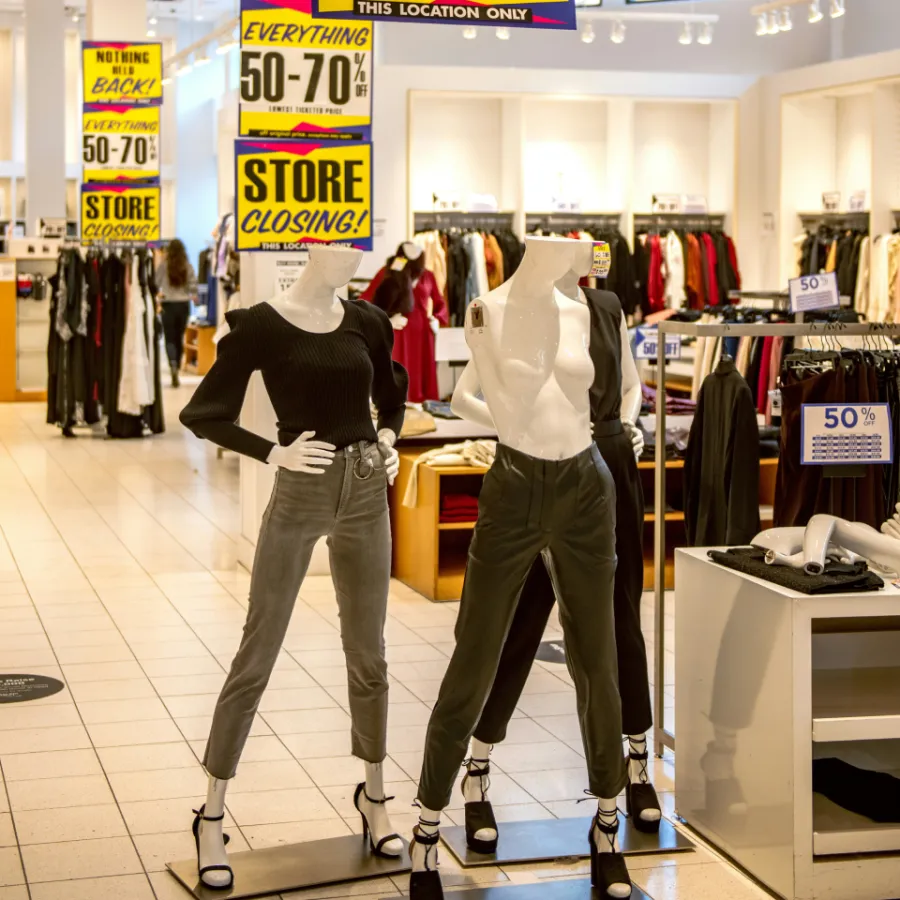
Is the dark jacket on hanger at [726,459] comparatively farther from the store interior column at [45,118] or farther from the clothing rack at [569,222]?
the store interior column at [45,118]

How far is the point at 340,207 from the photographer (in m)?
6.80

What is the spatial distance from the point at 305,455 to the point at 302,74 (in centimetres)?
381

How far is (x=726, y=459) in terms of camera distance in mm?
4434

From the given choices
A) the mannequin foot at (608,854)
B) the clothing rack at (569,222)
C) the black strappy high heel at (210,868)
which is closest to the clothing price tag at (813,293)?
the mannequin foot at (608,854)

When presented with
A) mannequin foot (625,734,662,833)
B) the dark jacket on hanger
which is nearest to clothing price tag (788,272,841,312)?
the dark jacket on hanger

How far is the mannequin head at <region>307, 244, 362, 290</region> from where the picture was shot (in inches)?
138

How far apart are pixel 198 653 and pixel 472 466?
1.65m

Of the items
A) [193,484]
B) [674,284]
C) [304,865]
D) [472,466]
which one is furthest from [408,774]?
[674,284]

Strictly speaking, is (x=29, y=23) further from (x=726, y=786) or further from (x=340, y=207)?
(x=726, y=786)

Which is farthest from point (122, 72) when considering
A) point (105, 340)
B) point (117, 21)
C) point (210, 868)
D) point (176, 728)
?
point (210, 868)

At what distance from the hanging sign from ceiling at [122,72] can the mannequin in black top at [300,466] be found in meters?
9.38

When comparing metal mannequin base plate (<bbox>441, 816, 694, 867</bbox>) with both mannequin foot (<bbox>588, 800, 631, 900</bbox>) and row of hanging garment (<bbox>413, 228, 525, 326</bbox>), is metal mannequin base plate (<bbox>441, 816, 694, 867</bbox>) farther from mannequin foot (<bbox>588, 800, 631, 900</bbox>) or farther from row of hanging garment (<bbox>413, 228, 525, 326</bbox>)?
row of hanging garment (<bbox>413, 228, 525, 326</bbox>)

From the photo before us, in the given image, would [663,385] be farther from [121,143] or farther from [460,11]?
[121,143]

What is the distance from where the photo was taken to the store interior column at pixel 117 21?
12.4 m
